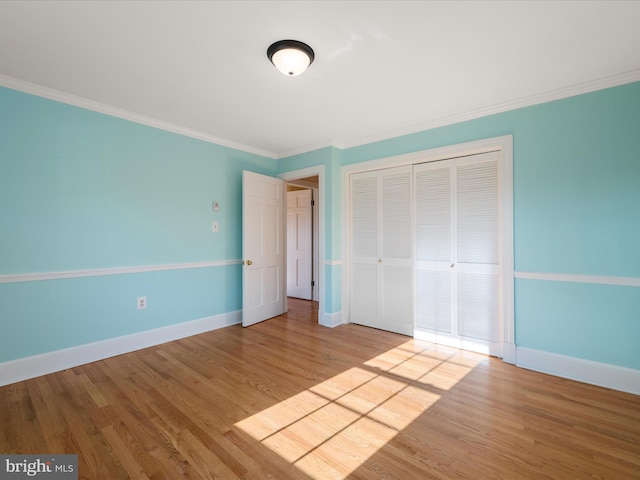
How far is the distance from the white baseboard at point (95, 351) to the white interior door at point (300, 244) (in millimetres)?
2159

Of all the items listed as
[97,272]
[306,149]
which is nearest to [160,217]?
[97,272]

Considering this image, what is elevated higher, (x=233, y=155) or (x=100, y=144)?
(x=233, y=155)

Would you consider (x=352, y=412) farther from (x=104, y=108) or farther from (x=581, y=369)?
(x=104, y=108)

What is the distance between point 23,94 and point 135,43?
1.42 m

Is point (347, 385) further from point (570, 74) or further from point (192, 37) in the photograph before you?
point (570, 74)

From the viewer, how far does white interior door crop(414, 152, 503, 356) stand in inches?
119

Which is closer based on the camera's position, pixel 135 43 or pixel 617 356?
pixel 135 43

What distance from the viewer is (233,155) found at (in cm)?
413

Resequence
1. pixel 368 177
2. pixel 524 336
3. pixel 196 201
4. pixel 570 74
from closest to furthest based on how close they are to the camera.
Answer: pixel 570 74 < pixel 524 336 < pixel 196 201 < pixel 368 177

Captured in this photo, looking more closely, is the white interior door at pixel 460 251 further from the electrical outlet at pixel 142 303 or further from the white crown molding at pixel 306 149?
the electrical outlet at pixel 142 303

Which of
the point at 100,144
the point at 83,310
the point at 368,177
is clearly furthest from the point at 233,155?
the point at 83,310

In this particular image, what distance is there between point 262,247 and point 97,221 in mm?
1951

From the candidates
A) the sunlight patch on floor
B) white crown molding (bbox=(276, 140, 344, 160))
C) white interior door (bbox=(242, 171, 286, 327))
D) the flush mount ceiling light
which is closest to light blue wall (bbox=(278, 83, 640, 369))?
Result: the sunlight patch on floor

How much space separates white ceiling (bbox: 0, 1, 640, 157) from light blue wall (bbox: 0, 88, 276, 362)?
0.35m
